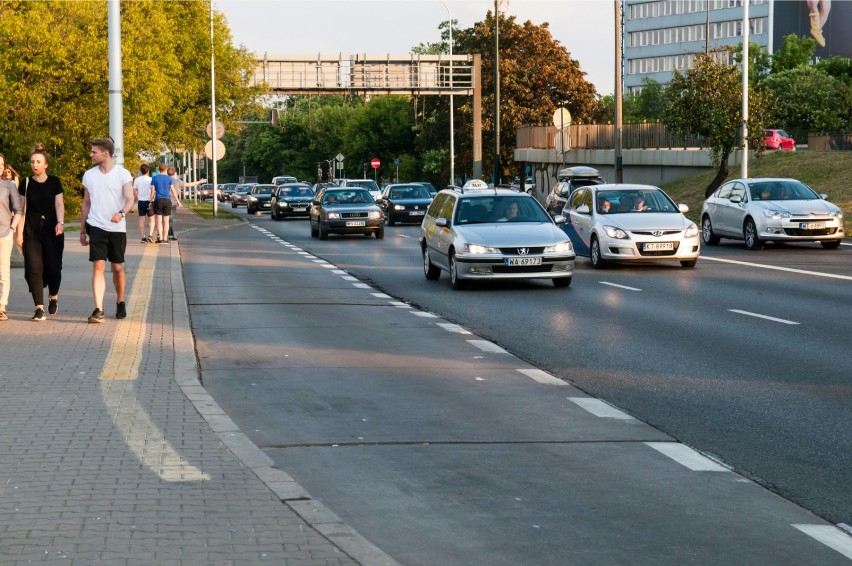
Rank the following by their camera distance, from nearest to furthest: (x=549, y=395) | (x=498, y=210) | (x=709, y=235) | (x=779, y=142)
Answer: (x=549, y=395)
(x=498, y=210)
(x=709, y=235)
(x=779, y=142)

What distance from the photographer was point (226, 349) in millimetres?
12664

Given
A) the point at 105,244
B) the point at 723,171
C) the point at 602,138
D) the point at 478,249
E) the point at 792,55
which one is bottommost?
the point at 478,249

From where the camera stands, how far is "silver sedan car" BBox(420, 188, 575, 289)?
1938 cm

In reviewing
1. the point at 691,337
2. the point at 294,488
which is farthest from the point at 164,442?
the point at 691,337

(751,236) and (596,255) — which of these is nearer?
(596,255)

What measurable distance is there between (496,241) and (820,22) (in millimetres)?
126499

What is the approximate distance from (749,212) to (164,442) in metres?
22.9

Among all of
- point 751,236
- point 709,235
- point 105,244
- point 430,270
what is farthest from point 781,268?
point 105,244

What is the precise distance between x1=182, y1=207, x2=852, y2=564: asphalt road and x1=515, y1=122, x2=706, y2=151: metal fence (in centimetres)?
3058

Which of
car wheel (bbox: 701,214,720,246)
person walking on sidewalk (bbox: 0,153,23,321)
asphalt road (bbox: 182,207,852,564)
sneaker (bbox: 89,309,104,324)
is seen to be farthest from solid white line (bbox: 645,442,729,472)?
car wheel (bbox: 701,214,720,246)

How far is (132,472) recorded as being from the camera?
689 cm

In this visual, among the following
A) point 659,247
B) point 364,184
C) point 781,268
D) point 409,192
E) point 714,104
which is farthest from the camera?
point 364,184

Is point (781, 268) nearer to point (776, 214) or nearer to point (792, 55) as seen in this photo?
point (776, 214)

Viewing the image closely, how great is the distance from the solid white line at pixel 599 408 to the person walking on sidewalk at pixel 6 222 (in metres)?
7.13
